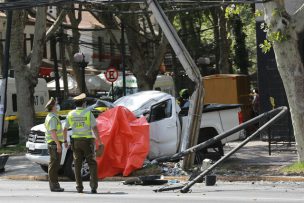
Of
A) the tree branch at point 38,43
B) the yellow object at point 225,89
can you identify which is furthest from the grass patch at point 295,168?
the tree branch at point 38,43

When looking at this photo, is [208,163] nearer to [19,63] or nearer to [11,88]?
[19,63]

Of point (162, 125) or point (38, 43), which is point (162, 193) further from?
point (38, 43)

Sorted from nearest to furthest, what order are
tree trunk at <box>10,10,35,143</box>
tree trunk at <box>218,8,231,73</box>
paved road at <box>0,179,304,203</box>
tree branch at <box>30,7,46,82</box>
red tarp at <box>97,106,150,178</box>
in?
1. paved road at <box>0,179,304,203</box>
2. red tarp at <box>97,106,150,178</box>
3. tree branch at <box>30,7,46,82</box>
4. tree trunk at <box>10,10,35,143</box>
5. tree trunk at <box>218,8,231,73</box>

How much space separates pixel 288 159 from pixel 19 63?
35.1ft

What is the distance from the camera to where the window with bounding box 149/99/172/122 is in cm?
1717

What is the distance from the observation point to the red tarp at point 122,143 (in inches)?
630

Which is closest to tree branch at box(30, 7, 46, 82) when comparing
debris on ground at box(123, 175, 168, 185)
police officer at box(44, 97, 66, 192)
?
debris on ground at box(123, 175, 168, 185)

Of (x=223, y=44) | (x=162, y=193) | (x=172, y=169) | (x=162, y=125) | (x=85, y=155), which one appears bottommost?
(x=172, y=169)

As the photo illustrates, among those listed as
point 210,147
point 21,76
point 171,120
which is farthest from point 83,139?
point 21,76

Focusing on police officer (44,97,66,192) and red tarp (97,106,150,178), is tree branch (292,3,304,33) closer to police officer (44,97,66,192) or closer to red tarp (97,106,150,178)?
red tarp (97,106,150,178)

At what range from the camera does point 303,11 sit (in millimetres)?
15695

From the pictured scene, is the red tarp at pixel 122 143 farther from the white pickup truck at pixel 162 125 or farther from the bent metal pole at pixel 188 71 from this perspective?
the bent metal pole at pixel 188 71

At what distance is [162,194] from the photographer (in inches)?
504

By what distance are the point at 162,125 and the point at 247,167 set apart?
2295 mm
